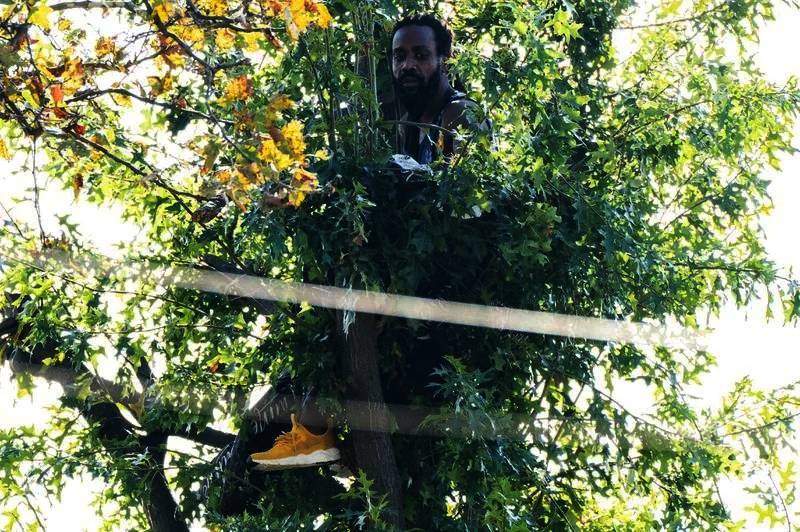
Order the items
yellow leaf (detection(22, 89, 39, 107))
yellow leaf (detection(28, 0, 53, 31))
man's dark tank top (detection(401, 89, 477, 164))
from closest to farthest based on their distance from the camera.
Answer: yellow leaf (detection(28, 0, 53, 31))
yellow leaf (detection(22, 89, 39, 107))
man's dark tank top (detection(401, 89, 477, 164))

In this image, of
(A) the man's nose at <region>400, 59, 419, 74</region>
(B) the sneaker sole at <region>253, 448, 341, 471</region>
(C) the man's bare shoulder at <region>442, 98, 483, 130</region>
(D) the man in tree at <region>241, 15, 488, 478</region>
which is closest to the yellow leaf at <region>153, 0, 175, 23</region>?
(C) the man's bare shoulder at <region>442, 98, 483, 130</region>

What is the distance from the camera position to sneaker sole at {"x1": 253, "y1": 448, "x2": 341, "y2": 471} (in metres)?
6.37

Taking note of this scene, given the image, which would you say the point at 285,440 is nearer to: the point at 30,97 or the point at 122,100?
the point at 122,100

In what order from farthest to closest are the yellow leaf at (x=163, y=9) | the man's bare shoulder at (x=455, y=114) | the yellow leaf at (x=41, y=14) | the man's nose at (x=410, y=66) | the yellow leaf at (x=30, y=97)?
the man's nose at (x=410, y=66) < the man's bare shoulder at (x=455, y=114) < the yellow leaf at (x=30, y=97) < the yellow leaf at (x=163, y=9) < the yellow leaf at (x=41, y=14)

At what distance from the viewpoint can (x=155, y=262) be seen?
7230 mm

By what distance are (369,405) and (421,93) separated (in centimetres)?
175

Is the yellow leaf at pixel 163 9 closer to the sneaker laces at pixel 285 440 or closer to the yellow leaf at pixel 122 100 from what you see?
the yellow leaf at pixel 122 100

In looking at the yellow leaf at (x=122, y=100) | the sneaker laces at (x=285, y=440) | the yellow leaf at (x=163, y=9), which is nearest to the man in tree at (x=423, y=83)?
the sneaker laces at (x=285, y=440)

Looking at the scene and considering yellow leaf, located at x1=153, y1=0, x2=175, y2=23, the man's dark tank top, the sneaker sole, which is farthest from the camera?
the man's dark tank top

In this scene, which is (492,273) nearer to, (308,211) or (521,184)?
(521,184)

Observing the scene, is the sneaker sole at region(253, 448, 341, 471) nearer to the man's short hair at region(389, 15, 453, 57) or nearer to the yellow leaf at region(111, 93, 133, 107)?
the yellow leaf at region(111, 93, 133, 107)

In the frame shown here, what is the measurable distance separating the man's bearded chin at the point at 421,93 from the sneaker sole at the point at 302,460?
6.27ft

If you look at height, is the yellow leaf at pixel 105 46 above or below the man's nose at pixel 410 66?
below

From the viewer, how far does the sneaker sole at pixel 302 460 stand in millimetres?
6371
